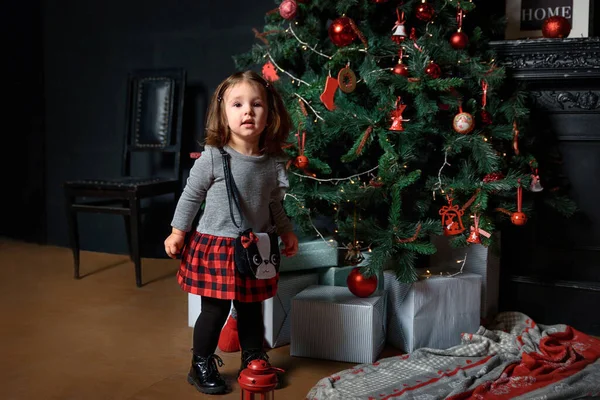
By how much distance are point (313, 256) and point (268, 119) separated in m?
0.66

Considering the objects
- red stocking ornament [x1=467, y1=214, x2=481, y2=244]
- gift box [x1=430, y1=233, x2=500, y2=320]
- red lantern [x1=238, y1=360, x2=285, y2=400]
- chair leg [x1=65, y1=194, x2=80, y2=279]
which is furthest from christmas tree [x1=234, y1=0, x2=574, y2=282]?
chair leg [x1=65, y1=194, x2=80, y2=279]

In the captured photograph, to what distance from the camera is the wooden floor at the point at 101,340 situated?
198cm

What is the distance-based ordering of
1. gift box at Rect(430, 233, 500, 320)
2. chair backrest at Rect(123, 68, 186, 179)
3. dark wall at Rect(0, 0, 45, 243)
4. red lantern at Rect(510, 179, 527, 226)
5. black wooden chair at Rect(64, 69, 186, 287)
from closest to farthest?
red lantern at Rect(510, 179, 527, 226)
gift box at Rect(430, 233, 500, 320)
black wooden chair at Rect(64, 69, 186, 287)
chair backrest at Rect(123, 68, 186, 179)
dark wall at Rect(0, 0, 45, 243)

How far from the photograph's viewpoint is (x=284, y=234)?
6.84 ft

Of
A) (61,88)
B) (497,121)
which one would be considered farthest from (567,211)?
(61,88)

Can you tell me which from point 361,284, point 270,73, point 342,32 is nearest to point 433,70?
point 342,32

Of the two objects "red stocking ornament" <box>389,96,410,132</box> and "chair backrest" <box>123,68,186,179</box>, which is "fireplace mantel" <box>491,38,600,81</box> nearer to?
"red stocking ornament" <box>389,96,410,132</box>

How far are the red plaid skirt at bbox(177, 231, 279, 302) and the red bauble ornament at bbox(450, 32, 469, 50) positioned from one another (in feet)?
3.63

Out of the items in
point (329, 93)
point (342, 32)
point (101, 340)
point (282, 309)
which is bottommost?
point (101, 340)

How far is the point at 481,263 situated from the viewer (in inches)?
99.5

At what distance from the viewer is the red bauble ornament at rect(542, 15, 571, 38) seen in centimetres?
245

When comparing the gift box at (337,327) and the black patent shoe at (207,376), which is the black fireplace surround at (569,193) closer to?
the gift box at (337,327)

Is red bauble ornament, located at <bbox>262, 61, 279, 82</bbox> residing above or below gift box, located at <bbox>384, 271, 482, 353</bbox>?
above

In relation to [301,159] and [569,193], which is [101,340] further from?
[569,193]
